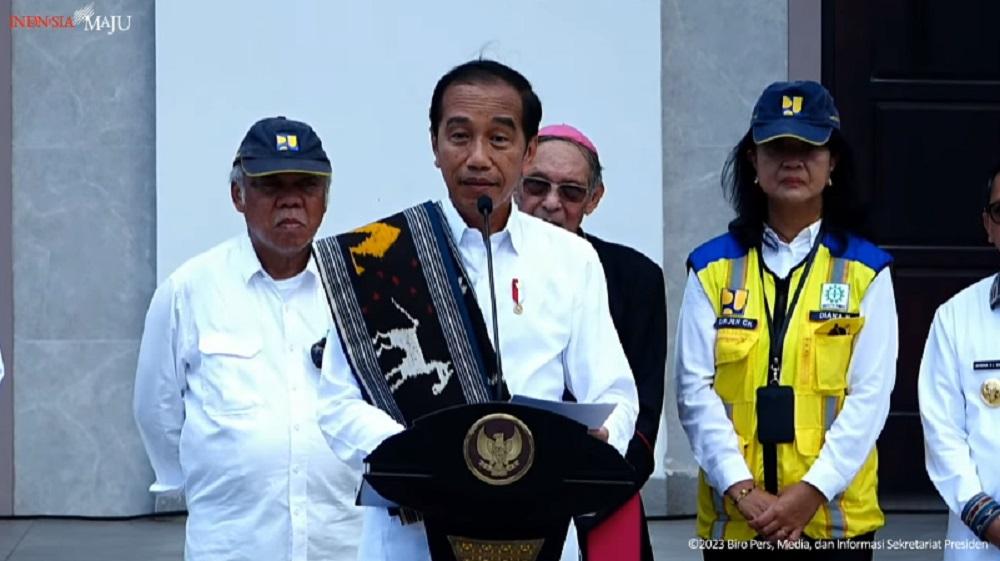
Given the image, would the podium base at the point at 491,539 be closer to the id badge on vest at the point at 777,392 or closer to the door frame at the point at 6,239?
the id badge on vest at the point at 777,392

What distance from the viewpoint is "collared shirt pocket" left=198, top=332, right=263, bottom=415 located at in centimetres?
501

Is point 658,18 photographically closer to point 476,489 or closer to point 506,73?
point 506,73

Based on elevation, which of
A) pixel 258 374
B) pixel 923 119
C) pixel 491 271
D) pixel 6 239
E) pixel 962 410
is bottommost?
pixel 962 410

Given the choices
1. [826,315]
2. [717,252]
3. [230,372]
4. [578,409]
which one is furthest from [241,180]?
[578,409]

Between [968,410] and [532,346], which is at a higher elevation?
[532,346]

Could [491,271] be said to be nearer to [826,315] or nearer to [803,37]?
[826,315]

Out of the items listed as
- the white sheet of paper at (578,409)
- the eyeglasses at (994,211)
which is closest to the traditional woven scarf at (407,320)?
the white sheet of paper at (578,409)

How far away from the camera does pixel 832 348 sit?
5039 mm

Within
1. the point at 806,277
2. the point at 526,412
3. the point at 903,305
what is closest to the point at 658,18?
the point at 903,305

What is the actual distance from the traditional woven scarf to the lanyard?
1409 mm

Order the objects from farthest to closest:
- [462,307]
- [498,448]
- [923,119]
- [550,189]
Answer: [923,119] → [550,189] → [462,307] → [498,448]

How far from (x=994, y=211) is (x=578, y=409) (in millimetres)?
2018

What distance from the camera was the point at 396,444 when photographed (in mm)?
3521

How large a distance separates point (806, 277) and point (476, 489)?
1.87 metres
